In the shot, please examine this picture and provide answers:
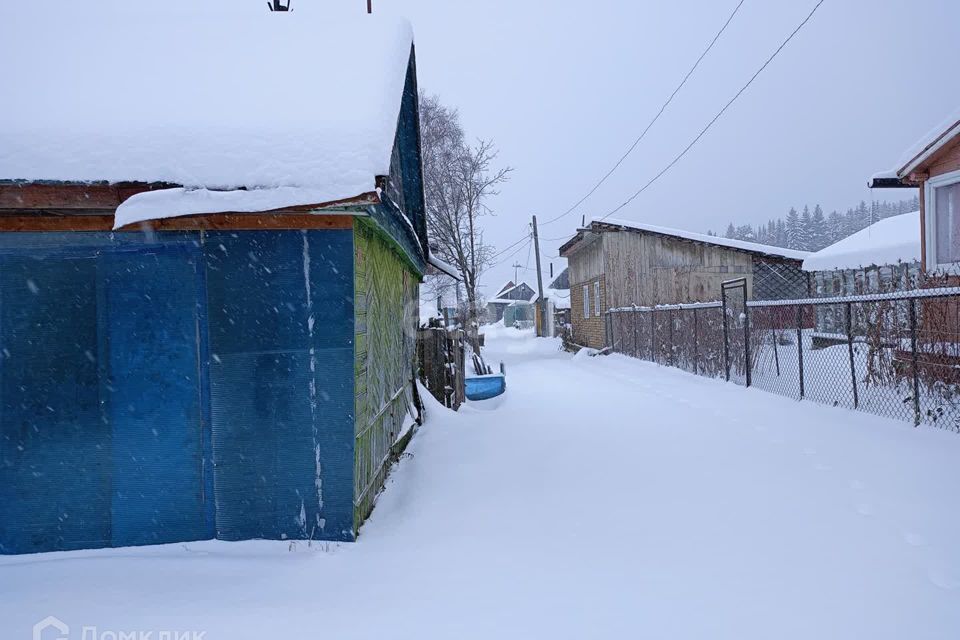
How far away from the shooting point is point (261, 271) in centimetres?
410

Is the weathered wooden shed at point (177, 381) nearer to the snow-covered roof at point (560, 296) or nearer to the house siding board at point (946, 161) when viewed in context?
the house siding board at point (946, 161)

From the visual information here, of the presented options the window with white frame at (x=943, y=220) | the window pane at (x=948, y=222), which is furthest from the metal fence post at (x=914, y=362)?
the window pane at (x=948, y=222)

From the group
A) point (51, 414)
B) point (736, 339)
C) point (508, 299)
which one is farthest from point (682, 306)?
point (508, 299)

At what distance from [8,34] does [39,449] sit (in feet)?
13.6

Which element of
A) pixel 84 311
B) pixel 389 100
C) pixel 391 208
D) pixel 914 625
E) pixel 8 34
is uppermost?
pixel 8 34

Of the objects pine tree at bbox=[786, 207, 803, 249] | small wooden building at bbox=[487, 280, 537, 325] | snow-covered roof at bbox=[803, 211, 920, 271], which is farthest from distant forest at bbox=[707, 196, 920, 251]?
snow-covered roof at bbox=[803, 211, 920, 271]

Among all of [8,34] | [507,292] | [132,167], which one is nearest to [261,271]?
[132,167]

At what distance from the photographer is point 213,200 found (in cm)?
359

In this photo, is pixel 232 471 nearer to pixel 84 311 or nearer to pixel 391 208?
pixel 84 311

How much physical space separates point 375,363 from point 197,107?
2570 millimetres

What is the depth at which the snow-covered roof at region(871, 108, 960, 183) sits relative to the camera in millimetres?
8148

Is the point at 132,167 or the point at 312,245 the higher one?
the point at 132,167

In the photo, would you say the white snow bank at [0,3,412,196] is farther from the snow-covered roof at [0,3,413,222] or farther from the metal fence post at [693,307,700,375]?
the metal fence post at [693,307,700,375]

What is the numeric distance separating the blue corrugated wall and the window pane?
9745 mm
